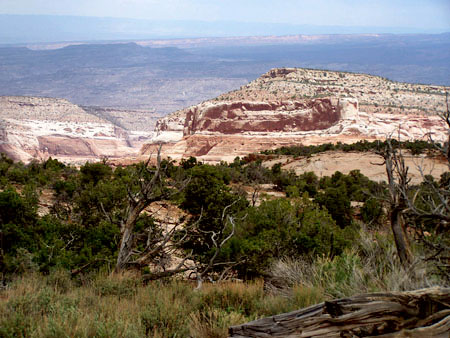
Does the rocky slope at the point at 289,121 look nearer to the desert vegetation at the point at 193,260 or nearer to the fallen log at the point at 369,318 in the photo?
the desert vegetation at the point at 193,260

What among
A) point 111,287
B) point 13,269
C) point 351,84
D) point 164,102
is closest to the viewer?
point 111,287

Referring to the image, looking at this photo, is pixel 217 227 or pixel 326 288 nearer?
pixel 326 288

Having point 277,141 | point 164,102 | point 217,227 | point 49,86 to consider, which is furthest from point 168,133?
point 49,86

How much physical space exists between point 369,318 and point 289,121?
155ft

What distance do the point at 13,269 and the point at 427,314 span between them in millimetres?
6598

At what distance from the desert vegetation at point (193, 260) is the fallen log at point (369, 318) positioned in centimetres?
79

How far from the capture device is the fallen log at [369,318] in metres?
2.51

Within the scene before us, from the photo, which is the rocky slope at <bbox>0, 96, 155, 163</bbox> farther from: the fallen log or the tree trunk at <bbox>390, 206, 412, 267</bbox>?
the fallen log

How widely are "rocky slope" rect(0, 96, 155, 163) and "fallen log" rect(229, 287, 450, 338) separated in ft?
229

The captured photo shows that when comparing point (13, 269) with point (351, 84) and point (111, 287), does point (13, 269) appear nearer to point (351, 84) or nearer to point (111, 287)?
point (111, 287)

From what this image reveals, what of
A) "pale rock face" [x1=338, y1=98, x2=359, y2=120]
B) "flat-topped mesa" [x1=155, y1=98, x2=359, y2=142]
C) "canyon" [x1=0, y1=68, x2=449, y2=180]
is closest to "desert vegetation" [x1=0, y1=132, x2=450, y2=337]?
"canyon" [x1=0, y1=68, x2=449, y2=180]

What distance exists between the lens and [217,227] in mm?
9883

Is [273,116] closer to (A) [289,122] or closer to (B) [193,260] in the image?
(A) [289,122]

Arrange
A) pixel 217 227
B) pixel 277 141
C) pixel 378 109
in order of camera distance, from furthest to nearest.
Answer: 1. pixel 378 109
2. pixel 277 141
3. pixel 217 227
